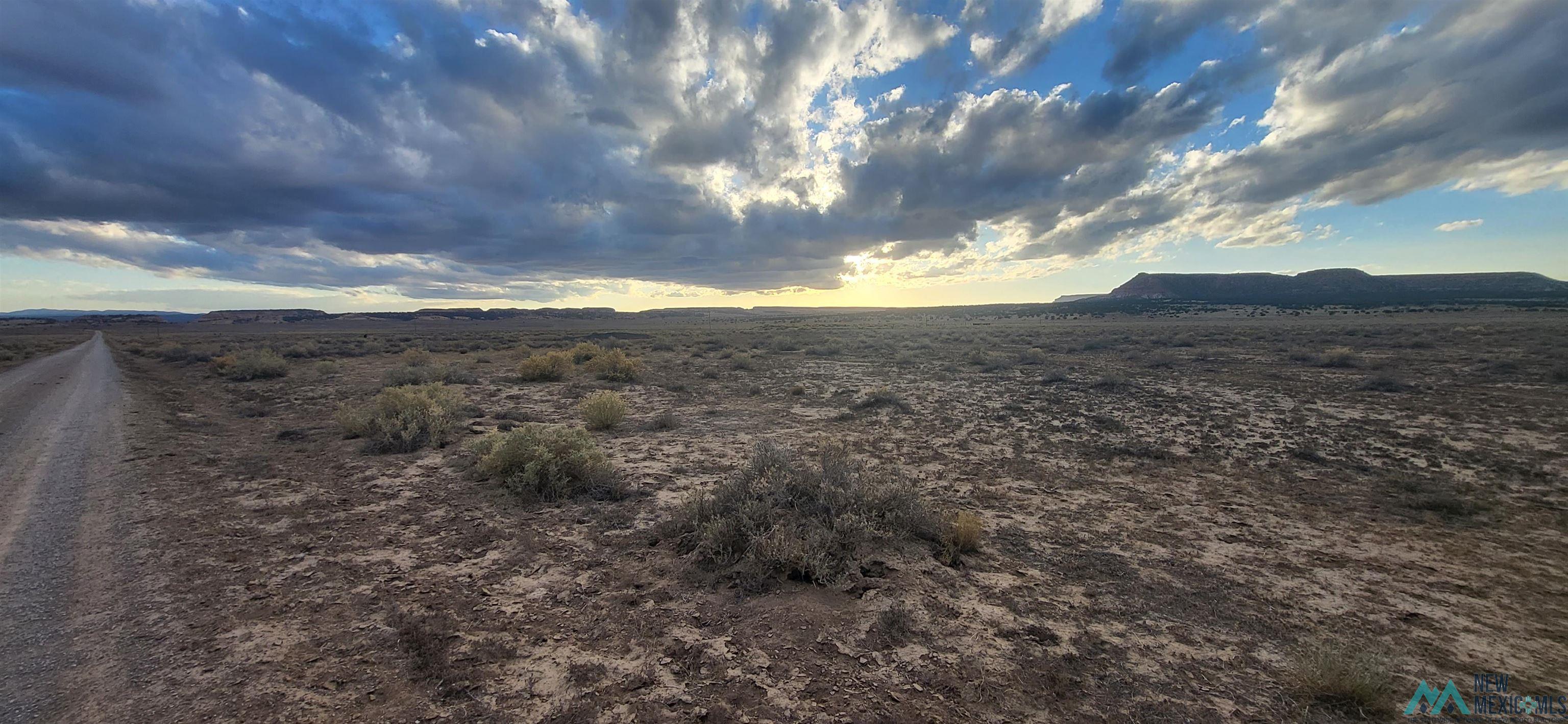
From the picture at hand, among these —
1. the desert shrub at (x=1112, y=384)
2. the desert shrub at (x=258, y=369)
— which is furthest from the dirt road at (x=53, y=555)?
the desert shrub at (x=1112, y=384)

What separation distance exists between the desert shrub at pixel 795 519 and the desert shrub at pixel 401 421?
576 cm

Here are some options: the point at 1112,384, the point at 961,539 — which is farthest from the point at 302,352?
the point at 1112,384

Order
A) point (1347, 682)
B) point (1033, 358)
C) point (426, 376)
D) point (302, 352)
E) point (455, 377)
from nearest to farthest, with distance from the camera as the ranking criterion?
point (1347, 682) → point (426, 376) → point (455, 377) → point (1033, 358) → point (302, 352)

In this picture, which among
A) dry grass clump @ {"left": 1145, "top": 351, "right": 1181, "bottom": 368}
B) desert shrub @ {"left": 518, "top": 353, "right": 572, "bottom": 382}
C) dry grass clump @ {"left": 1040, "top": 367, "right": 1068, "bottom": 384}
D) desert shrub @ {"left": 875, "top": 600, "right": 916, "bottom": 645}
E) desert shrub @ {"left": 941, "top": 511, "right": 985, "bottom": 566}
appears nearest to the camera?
desert shrub @ {"left": 875, "top": 600, "right": 916, "bottom": 645}

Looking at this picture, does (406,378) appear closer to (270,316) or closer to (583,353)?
(583,353)

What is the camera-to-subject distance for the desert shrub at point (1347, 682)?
128 inches

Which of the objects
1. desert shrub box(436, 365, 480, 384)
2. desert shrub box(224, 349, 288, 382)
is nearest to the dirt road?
desert shrub box(436, 365, 480, 384)

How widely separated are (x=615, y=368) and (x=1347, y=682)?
18.4 m

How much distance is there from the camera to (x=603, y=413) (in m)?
10.9

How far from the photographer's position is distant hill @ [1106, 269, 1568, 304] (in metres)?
86.6

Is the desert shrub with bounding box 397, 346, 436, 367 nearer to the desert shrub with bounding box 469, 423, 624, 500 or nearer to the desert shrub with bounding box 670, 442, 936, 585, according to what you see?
the desert shrub with bounding box 469, 423, 624, 500

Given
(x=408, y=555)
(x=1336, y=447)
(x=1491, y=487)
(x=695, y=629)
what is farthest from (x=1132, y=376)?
(x=408, y=555)

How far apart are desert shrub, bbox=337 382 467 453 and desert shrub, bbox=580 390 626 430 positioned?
7.78 ft

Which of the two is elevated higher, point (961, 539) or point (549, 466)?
point (549, 466)
